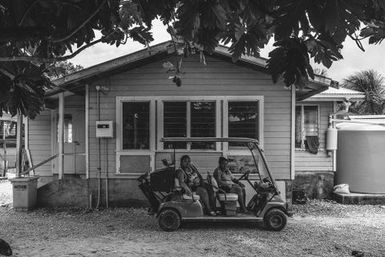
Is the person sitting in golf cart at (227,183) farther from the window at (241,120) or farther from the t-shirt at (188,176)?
the window at (241,120)

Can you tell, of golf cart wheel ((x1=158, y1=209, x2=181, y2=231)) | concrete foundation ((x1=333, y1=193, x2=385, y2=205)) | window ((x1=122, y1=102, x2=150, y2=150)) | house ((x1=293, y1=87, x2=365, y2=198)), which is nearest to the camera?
golf cart wheel ((x1=158, y1=209, x2=181, y2=231))

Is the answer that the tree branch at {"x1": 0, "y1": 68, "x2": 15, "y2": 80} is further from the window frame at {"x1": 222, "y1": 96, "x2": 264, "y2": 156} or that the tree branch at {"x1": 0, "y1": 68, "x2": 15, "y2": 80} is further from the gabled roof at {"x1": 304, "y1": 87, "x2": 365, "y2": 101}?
the gabled roof at {"x1": 304, "y1": 87, "x2": 365, "y2": 101}

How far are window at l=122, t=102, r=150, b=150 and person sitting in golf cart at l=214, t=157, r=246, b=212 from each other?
109 inches

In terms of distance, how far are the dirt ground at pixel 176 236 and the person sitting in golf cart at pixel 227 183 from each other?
1.99 ft

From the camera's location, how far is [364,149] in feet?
41.5

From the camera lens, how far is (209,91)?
10727 millimetres

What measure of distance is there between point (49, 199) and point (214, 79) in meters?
5.09

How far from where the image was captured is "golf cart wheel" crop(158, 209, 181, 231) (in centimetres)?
827

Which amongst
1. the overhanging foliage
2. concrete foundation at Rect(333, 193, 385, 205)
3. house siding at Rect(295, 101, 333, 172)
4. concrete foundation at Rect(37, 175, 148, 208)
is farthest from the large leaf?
house siding at Rect(295, 101, 333, 172)

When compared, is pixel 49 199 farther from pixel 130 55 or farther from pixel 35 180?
pixel 130 55

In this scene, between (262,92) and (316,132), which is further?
(316,132)

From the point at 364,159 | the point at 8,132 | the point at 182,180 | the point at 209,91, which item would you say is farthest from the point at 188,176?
the point at 8,132

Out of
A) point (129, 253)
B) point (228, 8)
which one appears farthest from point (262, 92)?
point (228, 8)

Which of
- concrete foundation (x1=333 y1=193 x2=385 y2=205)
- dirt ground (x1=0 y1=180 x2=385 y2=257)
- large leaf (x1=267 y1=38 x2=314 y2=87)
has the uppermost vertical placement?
large leaf (x1=267 y1=38 x2=314 y2=87)
